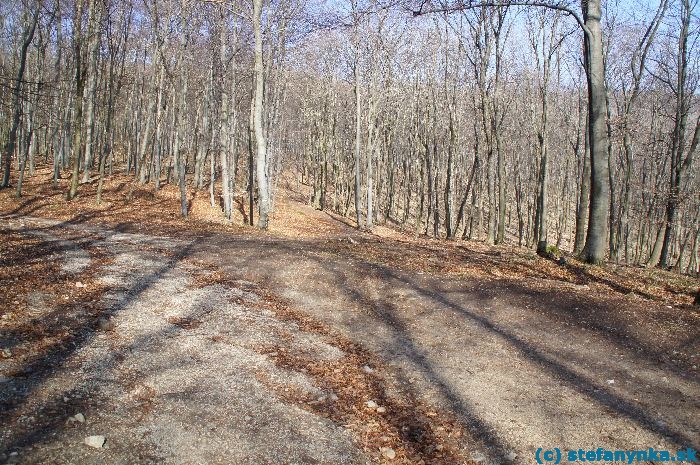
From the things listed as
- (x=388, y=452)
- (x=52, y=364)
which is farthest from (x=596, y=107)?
(x=52, y=364)

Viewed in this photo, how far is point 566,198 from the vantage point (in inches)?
1574

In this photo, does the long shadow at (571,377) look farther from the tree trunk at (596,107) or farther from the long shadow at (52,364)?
the tree trunk at (596,107)

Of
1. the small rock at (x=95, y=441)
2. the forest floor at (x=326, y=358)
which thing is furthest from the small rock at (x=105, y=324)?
the small rock at (x=95, y=441)

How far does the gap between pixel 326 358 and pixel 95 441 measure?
2978 millimetres

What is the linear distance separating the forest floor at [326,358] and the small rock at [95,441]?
2.4 inches

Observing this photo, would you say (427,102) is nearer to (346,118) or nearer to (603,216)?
(346,118)

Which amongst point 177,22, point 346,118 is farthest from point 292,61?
point 346,118

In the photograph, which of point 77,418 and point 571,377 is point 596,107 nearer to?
point 571,377

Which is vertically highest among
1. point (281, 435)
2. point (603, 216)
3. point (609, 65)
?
point (609, 65)

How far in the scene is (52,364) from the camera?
4.89 metres

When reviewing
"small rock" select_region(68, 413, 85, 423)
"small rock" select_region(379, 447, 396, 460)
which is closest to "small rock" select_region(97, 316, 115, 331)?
"small rock" select_region(68, 413, 85, 423)

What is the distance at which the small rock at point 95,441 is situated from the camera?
3.63 metres

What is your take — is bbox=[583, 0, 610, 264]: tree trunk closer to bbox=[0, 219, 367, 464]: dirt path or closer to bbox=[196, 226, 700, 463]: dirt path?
bbox=[196, 226, 700, 463]: dirt path

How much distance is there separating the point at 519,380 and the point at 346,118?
3243 cm
